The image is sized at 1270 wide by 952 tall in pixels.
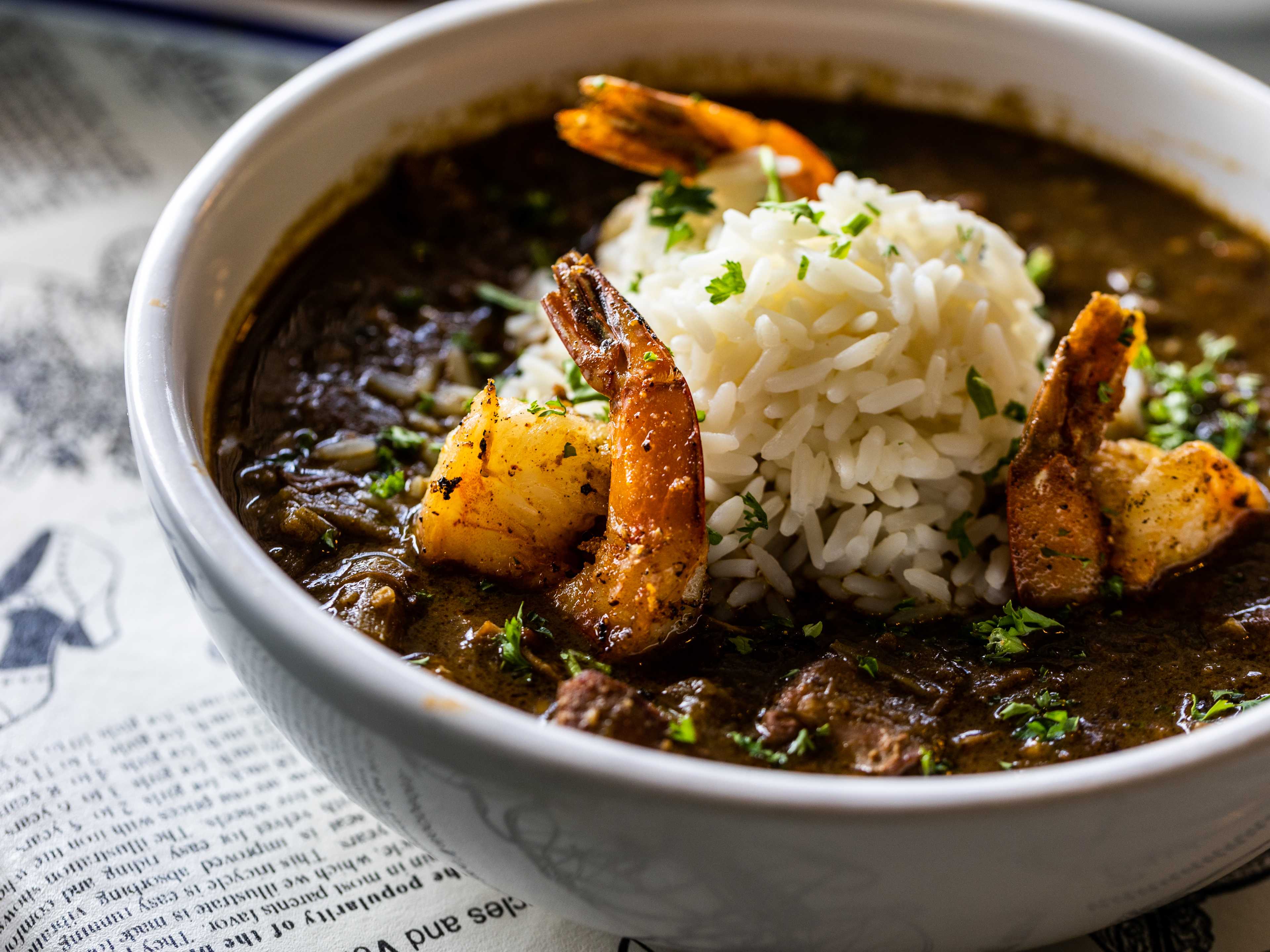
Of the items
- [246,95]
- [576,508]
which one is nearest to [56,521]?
[576,508]

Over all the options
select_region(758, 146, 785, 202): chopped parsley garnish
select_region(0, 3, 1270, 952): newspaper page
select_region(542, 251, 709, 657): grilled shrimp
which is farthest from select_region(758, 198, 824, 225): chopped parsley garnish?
select_region(0, 3, 1270, 952): newspaper page

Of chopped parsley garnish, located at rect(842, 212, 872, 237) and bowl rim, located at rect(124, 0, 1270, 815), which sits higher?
chopped parsley garnish, located at rect(842, 212, 872, 237)

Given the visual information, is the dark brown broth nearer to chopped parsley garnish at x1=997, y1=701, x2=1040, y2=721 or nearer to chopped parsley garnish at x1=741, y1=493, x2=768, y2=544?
chopped parsley garnish at x1=997, y1=701, x2=1040, y2=721

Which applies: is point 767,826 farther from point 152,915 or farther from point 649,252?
point 649,252

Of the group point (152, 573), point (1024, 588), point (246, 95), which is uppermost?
point (1024, 588)

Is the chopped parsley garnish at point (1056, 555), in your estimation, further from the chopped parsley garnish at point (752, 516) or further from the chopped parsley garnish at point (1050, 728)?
the chopped parsley garnish at point (752, 516)
